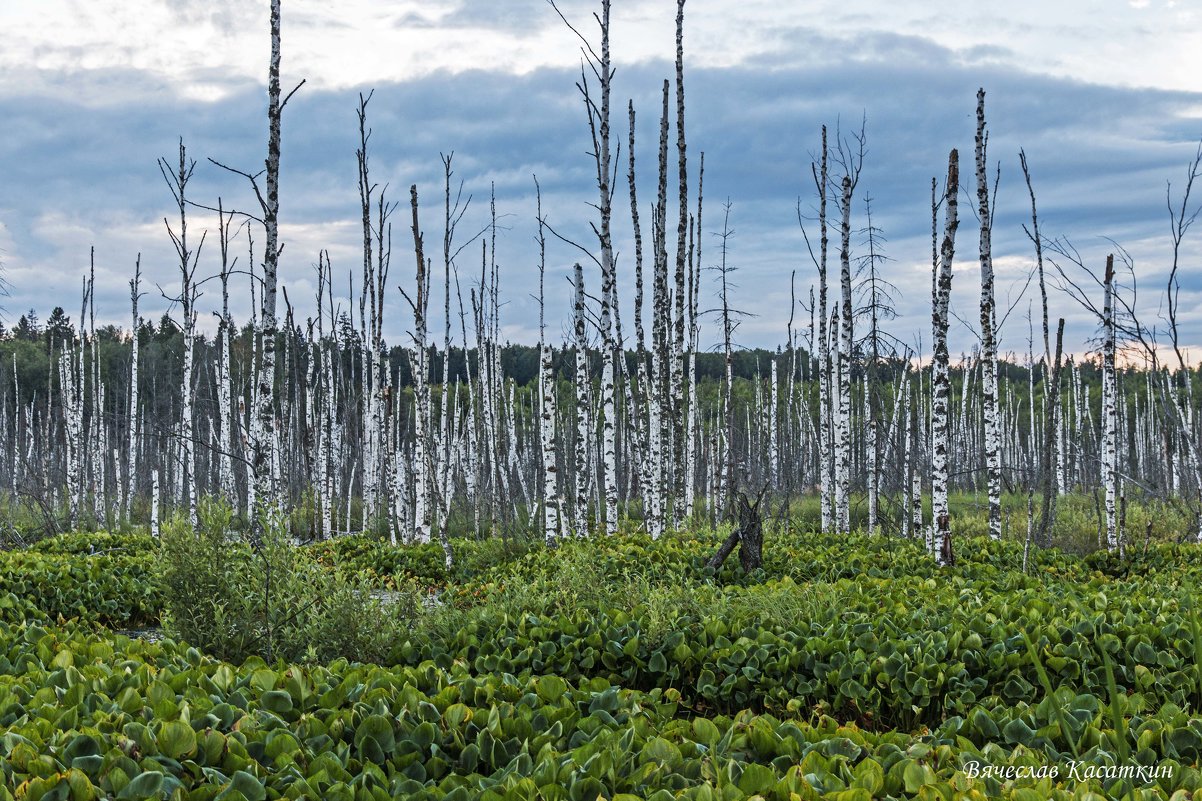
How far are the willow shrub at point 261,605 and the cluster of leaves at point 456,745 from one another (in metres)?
1.71

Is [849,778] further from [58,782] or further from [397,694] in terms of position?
[58,782]

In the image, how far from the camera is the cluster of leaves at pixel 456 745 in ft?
10.7

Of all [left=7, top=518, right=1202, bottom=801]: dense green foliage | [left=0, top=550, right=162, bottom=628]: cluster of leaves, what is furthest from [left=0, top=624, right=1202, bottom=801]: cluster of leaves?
[left=0, top=550, right=162, bottom=628]: cluster of leaves

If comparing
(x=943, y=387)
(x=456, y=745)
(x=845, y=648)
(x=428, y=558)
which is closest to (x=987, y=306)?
(x=943, y=387)

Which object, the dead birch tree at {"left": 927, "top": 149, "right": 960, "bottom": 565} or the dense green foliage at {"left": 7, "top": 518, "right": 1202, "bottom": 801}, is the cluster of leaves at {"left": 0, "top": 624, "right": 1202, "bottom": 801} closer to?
the dense green foliage at {"left": 7, "top": 518, "right": 1202, "bottom": 801}

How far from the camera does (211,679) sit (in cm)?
465

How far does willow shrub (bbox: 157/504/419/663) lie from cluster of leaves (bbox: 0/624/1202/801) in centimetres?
171

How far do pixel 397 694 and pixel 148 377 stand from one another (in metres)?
47.4

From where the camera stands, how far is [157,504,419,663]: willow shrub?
6.80 m

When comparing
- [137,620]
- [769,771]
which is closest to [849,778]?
[769,771]

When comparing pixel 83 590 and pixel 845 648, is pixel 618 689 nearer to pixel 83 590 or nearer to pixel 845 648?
pixel 845 648

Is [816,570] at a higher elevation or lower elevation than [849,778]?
lower

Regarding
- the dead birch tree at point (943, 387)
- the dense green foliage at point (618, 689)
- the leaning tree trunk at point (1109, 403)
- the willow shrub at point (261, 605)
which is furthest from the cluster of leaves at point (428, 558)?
the leaning tree trunk at point (1109, 403)

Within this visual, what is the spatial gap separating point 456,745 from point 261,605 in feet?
13.5
